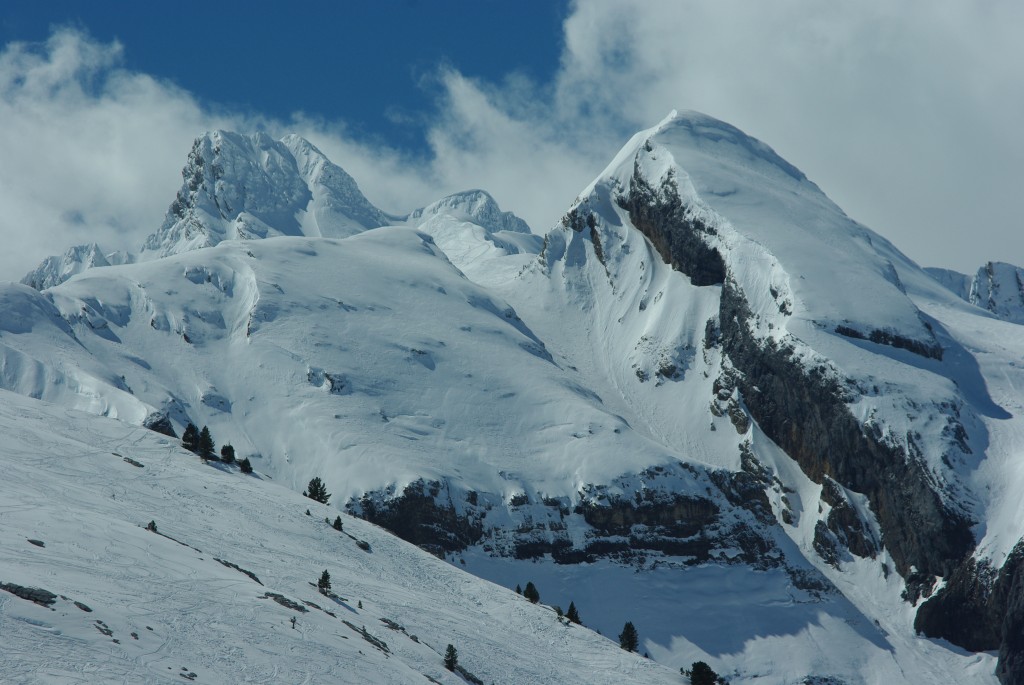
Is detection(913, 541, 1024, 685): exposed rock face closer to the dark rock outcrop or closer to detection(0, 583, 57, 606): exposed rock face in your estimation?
the dark rock outcrop

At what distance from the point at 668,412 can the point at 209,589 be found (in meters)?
116

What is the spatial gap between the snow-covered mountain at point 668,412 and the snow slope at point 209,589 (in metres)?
47.6

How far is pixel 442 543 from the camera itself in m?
116

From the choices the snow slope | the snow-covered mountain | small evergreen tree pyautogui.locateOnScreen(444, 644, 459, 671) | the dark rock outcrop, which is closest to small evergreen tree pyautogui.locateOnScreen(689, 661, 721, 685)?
the snow slope

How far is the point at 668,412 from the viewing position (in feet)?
504

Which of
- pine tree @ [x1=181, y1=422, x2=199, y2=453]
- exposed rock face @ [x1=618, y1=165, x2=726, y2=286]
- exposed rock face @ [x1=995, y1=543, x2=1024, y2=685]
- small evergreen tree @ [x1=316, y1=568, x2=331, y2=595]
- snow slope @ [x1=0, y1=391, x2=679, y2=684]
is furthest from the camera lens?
exposed rock face @ [x1=618, y1=165, x2=726, y2=286]

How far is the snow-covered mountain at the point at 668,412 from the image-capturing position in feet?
379

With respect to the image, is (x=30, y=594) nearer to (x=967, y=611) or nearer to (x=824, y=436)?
(x=967, y=611)

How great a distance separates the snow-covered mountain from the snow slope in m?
47.6

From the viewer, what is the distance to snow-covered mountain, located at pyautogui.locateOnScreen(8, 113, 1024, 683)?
379ft

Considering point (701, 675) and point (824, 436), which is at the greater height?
point (824, 436)

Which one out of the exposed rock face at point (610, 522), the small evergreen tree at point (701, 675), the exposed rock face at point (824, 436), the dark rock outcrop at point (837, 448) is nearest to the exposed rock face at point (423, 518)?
the exposed rock face at point (610, 522)

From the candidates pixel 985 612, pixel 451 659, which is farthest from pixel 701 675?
pixel 985 612

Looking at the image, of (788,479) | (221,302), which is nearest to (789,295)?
(788,479)
